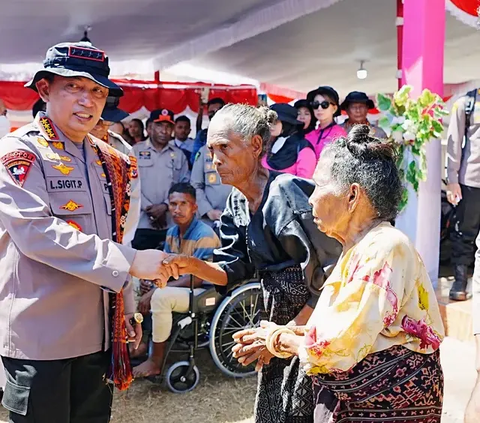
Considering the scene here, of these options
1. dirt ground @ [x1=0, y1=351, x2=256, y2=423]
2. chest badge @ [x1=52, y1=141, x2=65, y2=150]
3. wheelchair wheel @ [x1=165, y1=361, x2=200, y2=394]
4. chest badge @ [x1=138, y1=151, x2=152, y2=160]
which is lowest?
dirt ground @ [x1=0, y1=351, x2=256, y2=423]

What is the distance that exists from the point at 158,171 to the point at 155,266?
12.8 ft

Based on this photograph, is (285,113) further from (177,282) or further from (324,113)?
(177,282)

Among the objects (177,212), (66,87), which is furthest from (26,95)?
(66,87)

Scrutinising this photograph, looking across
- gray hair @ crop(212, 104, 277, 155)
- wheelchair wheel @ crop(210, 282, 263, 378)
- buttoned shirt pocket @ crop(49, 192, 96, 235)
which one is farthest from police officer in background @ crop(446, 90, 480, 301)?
buttoned shirt pocket @ crop(49, 192, 96, 235)

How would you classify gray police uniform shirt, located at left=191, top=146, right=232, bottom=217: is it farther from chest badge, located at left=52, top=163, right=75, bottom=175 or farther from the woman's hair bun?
chest badge, located at left=52, top=163, right=75, bottom=175

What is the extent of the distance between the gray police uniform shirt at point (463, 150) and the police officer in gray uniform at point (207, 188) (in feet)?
→ 6.51

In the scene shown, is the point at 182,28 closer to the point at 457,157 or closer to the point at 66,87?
the point at 457,157

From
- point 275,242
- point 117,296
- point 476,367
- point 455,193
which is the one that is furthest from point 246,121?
point 455,193

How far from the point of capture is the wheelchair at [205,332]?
3.98 m

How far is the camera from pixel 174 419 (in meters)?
3.67

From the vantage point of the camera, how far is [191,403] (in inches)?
153

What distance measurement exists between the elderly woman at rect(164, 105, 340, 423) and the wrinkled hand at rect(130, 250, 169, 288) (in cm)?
6

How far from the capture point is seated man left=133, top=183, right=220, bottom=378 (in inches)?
155

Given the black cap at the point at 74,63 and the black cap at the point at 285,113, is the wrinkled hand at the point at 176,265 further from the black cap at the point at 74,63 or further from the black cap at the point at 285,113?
the black cap at the point at 285,113
